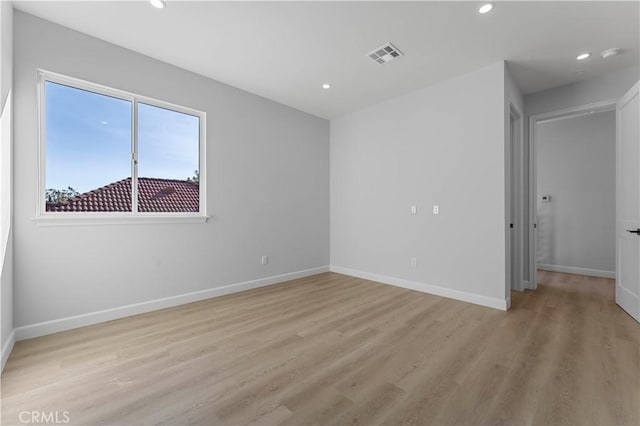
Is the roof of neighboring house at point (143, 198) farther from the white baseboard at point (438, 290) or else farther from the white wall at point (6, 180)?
the white baseboard at point (438, 290)

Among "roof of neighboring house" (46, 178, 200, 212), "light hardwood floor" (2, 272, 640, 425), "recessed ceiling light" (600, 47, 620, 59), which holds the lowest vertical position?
"light hardwood floor" (2, 272, 640, 425)

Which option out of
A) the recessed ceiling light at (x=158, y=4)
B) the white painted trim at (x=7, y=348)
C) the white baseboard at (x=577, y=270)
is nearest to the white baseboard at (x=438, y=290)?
the white baseboard at (x=577, y=270)

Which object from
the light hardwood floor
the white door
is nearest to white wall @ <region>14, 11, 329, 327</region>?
the light hardwood floor

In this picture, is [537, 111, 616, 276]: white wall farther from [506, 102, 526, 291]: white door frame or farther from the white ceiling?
[506, 102, 526, 291]: white door frame

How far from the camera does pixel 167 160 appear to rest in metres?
3.41

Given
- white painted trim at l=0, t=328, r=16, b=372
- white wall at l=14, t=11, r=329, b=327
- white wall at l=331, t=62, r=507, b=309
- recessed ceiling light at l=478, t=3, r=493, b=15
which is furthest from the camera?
white wall at l=331, t=62, r=507, b=309

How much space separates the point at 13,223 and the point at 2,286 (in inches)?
24.5

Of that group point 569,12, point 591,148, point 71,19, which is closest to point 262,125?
point 71,19

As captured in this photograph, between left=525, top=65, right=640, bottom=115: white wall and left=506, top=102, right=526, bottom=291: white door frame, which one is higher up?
left=525, top=65, right=640, bottom=115: white wall

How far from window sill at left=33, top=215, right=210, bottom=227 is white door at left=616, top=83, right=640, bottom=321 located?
500cm

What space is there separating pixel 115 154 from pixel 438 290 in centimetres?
432

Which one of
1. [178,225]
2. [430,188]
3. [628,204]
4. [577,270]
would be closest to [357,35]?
[430,188]

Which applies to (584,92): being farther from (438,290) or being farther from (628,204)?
(438,290)

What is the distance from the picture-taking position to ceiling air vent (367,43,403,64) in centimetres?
297
